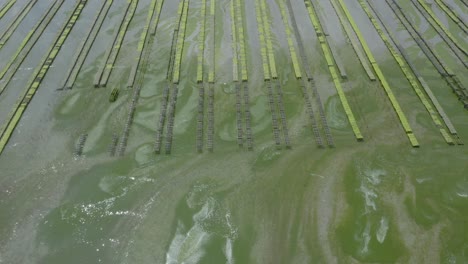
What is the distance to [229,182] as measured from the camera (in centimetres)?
938

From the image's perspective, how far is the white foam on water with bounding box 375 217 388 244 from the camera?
27.1ft

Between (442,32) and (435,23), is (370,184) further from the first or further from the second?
(435,23)

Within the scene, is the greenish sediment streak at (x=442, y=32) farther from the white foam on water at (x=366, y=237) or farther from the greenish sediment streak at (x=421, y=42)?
the white foam on water at (x=366, y=237)

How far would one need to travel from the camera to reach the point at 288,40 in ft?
45.3

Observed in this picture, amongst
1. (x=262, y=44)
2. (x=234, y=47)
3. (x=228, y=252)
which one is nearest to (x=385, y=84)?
(x=262, y=44)

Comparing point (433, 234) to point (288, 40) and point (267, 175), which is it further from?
point (288, 40)

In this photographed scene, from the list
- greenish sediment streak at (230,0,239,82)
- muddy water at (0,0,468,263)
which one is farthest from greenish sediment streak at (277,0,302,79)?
greenish sediment streak at (230,0,239,82)

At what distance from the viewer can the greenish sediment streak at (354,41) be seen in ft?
40.4

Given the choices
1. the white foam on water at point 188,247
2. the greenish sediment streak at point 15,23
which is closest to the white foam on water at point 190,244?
the white foam on water at point 188,247

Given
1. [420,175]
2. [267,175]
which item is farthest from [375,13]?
[267,175]

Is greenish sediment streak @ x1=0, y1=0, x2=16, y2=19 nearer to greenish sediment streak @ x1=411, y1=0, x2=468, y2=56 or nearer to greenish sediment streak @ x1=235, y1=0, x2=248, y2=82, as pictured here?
greenish sediment streak @ x1=235, y1=0, x2=248, y2=82

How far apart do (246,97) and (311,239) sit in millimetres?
4775

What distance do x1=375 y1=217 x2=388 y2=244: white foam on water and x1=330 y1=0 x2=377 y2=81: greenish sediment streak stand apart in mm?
5028

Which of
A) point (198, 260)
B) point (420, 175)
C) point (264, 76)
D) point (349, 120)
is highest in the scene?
point (264, 76)
